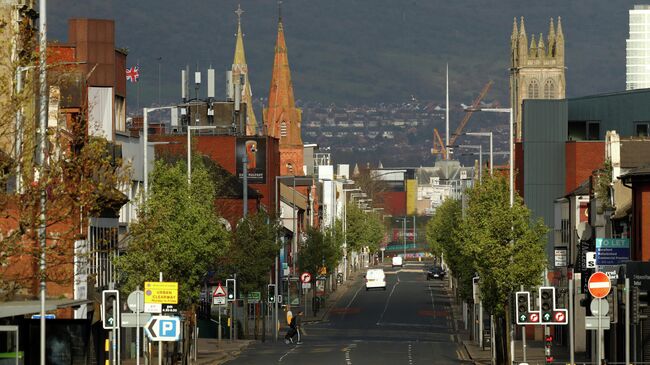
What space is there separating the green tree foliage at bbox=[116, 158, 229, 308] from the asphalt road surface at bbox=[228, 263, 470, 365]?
531cm

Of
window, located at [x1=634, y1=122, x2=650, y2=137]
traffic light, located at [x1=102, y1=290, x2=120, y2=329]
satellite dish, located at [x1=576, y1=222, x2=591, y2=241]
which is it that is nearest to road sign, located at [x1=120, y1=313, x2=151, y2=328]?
traffic light, located at [x1=102, y1=290, x2=120, y2=329]

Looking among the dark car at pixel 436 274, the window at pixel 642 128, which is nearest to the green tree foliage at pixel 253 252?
the window at pixel 642 128

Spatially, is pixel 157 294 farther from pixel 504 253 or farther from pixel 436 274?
pixel 436 274

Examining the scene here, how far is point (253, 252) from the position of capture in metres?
90.9

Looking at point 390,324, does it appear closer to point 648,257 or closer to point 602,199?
point 602,199

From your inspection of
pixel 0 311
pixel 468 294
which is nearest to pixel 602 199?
pixel 468 294

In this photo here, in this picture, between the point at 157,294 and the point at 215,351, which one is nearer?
the point at 157,294

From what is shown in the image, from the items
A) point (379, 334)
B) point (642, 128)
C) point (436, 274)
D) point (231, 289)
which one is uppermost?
point (642, 128)

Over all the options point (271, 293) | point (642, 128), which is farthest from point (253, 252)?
point (642, 128)

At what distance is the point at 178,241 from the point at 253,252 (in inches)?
1208

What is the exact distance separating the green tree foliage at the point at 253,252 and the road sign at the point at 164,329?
148 feet

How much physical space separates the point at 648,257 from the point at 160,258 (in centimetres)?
1781

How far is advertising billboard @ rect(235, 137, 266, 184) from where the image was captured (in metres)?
141

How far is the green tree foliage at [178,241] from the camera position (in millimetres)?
57719
